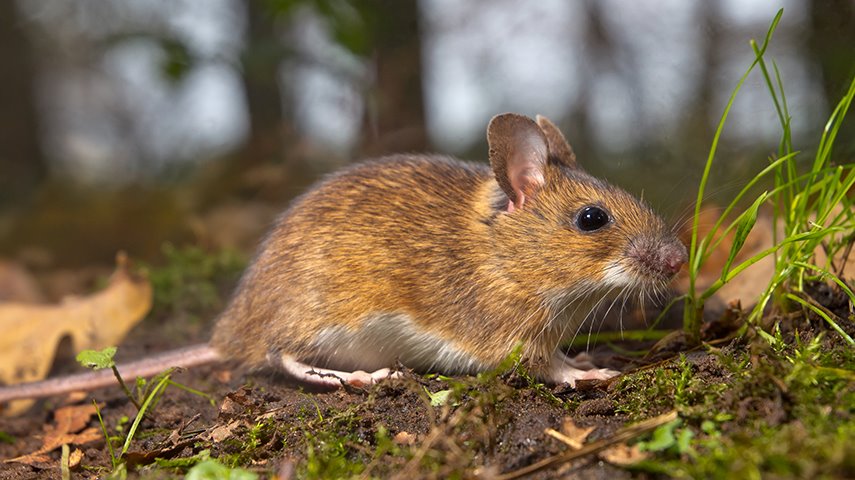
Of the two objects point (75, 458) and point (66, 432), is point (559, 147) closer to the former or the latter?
point (75, 458)

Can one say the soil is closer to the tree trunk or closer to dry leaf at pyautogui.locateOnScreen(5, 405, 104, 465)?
dry leaf at pyautogui.locateOnScreen(5, 405, 104, 465)

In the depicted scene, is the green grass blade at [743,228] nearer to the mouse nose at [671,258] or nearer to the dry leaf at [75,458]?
the mouse nose at [671,258]

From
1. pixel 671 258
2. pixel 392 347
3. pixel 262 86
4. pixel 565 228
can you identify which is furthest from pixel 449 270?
pixel 262 86

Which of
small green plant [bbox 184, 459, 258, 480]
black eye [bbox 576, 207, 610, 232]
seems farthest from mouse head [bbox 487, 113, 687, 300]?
small green plant [bbox 184, 459, 258, 480]

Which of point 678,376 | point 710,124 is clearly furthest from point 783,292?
point 710,124

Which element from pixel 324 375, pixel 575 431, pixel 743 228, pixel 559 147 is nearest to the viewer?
pixel 575 431

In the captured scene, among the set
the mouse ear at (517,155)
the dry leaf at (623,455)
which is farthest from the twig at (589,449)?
the mouse ear at (517,155)

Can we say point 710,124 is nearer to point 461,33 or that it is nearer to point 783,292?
point 783,292
